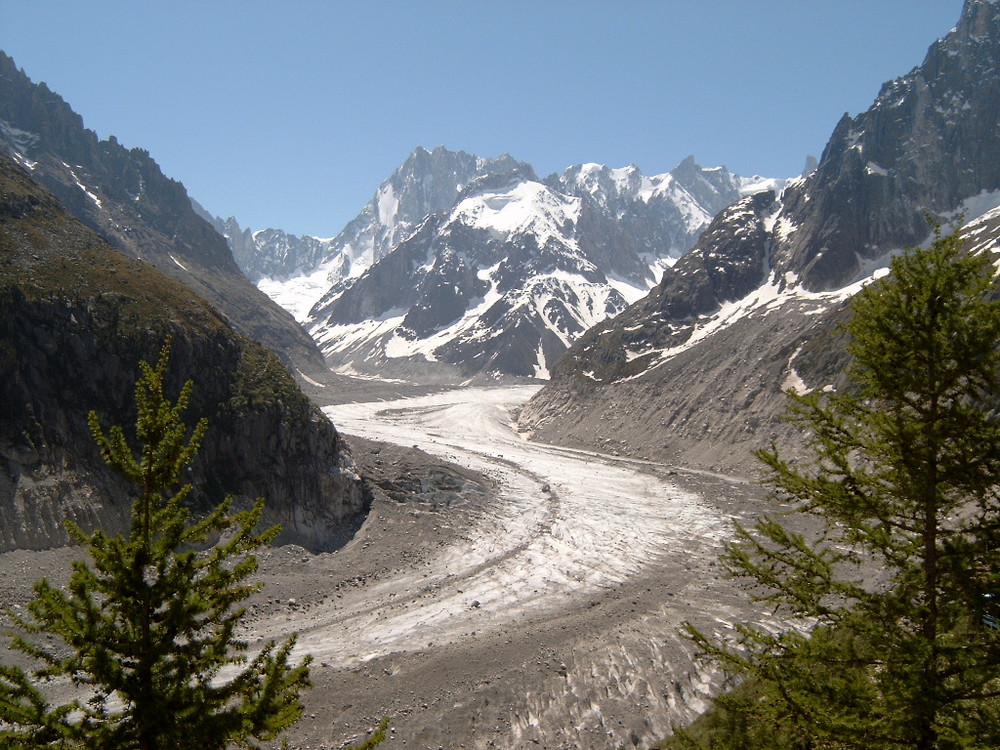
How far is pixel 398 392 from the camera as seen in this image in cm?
18275

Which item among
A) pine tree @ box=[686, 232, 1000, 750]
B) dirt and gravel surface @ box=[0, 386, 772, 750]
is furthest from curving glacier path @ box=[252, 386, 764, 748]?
pine tree @ box=[686, 232, 1000, 750]

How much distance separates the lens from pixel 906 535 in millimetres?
9430

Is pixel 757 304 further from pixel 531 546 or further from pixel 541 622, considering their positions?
pixel 541 622

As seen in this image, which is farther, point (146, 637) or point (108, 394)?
point (108, 394)

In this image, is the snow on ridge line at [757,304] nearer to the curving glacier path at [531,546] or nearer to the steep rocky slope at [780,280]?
the steep rocky slope at [780,280]

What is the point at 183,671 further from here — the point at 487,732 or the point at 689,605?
the point at 689,605

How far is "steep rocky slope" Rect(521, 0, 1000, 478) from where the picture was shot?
8588 cm

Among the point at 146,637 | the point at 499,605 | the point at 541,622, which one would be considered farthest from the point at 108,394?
the point at 146,637

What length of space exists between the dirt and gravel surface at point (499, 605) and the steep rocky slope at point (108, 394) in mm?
3947

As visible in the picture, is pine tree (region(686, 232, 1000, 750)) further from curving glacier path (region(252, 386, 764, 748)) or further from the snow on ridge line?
the snow on ridge line

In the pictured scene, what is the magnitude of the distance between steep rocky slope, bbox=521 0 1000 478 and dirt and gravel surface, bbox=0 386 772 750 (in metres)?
22.4

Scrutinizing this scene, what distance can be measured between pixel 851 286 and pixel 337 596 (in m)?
99.0

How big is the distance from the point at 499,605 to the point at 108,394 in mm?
30321

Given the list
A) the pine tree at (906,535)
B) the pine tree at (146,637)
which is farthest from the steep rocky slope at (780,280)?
the pine tree at (146,637)
